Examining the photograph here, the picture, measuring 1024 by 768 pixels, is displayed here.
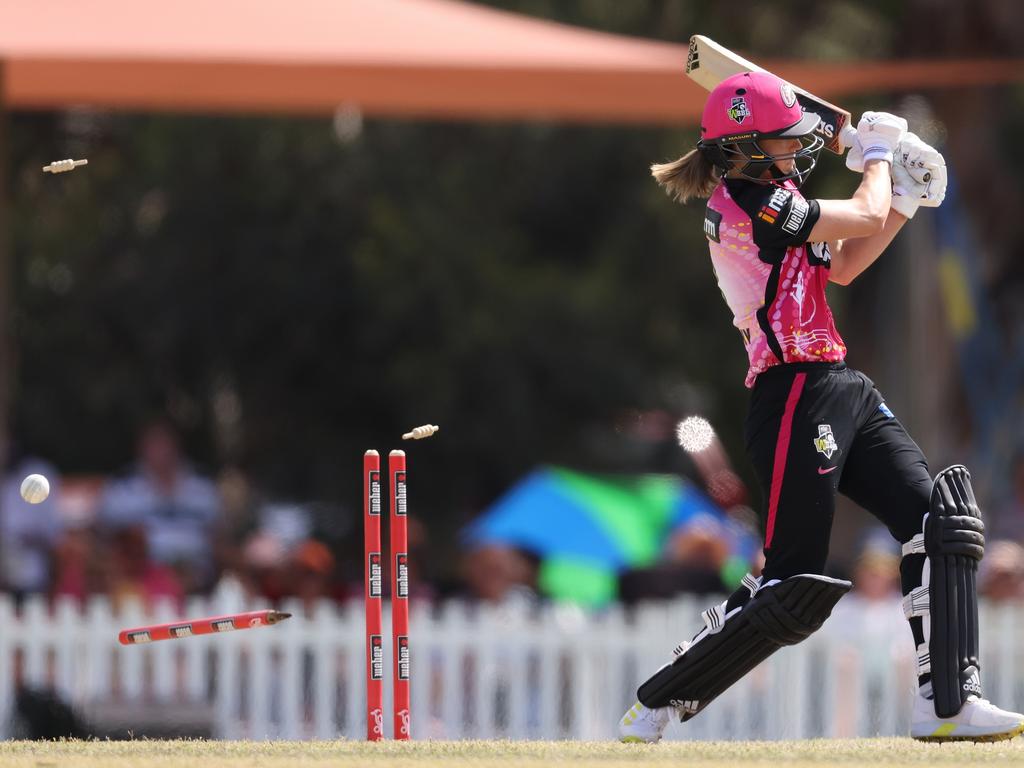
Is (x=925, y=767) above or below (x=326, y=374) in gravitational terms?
below

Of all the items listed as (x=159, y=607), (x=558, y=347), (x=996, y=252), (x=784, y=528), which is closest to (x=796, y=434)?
(x=784, y=528)

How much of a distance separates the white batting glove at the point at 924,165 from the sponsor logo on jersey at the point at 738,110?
20.7 inches

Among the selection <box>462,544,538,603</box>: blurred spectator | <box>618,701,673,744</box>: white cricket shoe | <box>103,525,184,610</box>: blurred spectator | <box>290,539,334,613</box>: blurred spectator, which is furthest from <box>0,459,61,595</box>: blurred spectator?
<box>618,701,673,744</box>: white cricket shoe

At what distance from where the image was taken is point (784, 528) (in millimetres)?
5629

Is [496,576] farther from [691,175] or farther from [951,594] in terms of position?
[951,594]

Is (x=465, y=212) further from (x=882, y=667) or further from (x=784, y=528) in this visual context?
(x=784, y=528)

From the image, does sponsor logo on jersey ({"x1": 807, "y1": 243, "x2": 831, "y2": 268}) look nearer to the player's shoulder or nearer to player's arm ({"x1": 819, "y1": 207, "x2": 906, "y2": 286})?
player's arm ({"x1": 819, "y1": 207, "x2": 906, "y2": 286})

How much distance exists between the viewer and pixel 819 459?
18.3 feet

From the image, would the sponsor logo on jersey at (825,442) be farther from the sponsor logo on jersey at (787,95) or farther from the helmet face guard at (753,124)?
the sponsor logo on jersey at (787,95)

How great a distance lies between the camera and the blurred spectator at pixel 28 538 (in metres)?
12.1

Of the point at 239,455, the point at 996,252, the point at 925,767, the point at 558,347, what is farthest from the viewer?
the point at 239,455

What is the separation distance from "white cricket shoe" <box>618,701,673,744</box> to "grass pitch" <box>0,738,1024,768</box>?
0.06 metres

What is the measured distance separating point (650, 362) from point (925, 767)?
45.4 ft

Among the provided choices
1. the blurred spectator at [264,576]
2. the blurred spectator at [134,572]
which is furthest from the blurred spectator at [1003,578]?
the blurred spectator at [134,572]
